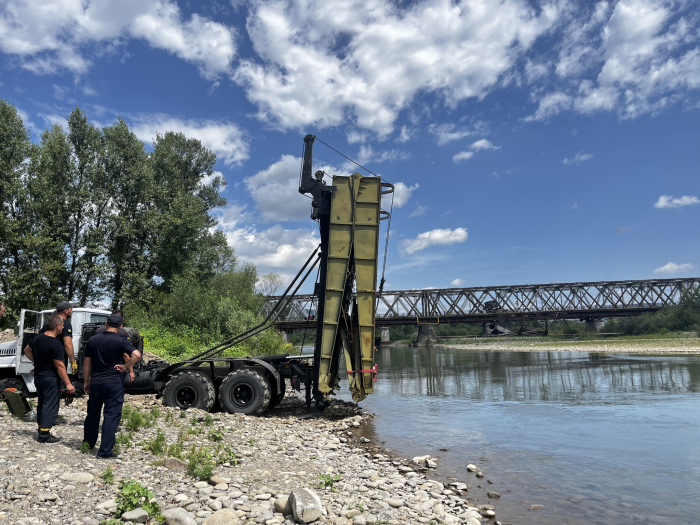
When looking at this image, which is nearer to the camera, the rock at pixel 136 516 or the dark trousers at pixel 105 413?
the rock at pixel 136 516

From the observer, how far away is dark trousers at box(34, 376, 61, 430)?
7495 mm

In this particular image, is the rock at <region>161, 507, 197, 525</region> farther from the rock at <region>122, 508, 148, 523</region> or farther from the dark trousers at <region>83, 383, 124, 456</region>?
the dark trousers at <region>83, 383, 124, 456</region>

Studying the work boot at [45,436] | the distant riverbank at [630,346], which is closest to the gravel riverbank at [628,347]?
the distant riverbank at [630,346]

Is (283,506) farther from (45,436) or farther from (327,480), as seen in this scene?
(45,436)

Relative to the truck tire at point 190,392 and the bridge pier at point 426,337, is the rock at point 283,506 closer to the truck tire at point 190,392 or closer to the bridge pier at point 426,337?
the truck tire at point 190,392

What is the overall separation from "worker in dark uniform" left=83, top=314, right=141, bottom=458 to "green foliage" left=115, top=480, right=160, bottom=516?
1.75m

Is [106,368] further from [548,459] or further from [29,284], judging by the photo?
[29,284]

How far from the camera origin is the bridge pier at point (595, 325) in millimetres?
91312

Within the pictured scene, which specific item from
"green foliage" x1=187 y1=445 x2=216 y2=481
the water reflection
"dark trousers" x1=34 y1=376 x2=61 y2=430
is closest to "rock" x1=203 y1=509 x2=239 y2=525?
"green foliage" x1=187 y1=445 x2=216 y2=481

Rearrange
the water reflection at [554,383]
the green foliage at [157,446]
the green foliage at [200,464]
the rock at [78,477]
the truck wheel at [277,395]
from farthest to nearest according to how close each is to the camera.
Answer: the water reflection at [554,383] < the truck wheel at [277,395] < the green foliage at [157,446] < the green foliage at [200,464] < the rock at [78,477]

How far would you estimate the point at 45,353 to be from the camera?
7836 millimetres

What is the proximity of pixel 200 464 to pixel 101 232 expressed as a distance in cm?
2796

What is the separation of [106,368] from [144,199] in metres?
28.1

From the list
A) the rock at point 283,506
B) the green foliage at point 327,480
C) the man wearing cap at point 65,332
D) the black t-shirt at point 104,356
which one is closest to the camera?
the rock at point 283,506
